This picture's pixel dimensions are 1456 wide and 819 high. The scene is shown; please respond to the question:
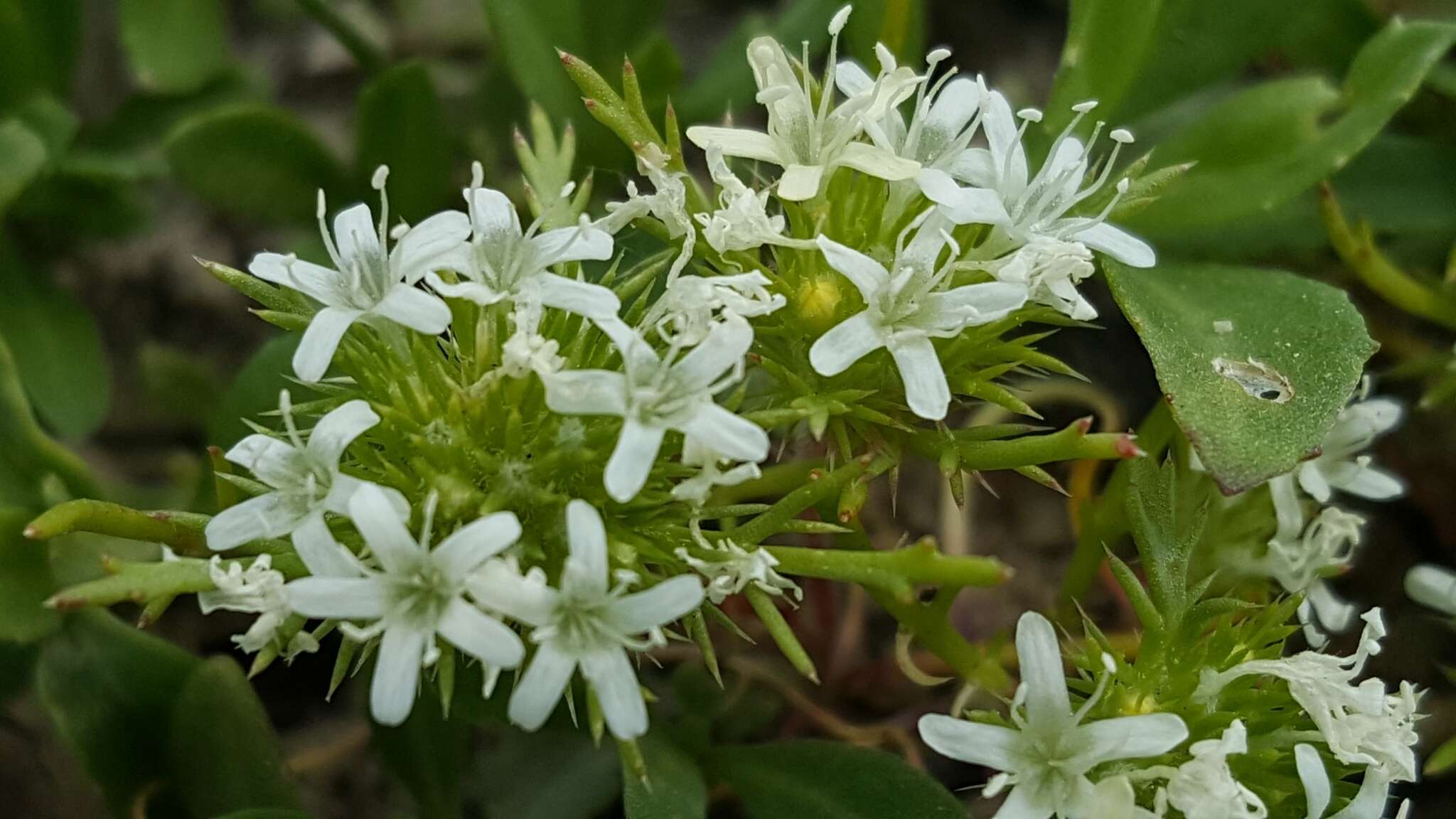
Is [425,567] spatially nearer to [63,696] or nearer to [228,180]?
[63,696]

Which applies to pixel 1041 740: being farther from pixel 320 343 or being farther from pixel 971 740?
pixel 320 343

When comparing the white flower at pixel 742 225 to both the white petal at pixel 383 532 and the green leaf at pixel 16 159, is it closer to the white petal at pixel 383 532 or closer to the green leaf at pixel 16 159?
the white petal at pixel 383 532

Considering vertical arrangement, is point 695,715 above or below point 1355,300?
below

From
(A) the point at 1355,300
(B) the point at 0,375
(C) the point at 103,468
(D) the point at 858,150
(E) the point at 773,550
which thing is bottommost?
(C) the point at 103,468

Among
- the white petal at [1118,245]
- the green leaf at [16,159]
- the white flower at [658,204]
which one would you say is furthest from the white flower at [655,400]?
the green leaf at [16,159]

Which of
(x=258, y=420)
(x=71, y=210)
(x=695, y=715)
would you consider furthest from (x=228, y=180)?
(x=695, y=715)

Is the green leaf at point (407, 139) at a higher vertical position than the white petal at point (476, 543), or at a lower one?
lower

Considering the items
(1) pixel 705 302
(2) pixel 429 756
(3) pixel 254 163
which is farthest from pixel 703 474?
(3) pixel 254 163
